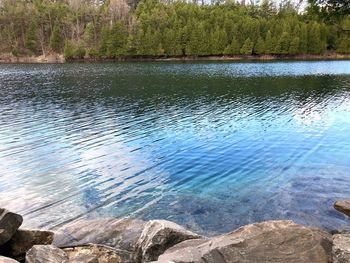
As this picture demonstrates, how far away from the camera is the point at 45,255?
37.3 ft

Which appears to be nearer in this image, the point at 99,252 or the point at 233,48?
the point at 99,252

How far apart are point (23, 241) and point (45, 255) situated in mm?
2905

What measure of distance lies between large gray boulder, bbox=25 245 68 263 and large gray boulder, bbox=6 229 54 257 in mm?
2384

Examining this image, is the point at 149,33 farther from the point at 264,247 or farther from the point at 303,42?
the point at 264,247

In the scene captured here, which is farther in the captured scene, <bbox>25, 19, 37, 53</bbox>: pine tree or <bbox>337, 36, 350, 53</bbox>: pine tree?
<bbox>25, 19, 37, 53</bbox>: pine tree

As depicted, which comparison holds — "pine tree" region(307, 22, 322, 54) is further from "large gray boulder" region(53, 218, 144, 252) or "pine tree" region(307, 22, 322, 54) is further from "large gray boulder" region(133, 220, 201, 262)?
"large gray boulder" region(133, 220, 201, 262)

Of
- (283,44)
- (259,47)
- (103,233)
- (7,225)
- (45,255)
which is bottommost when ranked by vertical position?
(103,233)

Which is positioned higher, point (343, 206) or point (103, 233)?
point (103, 233)

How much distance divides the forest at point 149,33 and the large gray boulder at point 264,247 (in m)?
150

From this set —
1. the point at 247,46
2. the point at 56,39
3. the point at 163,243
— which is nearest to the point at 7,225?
the point at 163,243

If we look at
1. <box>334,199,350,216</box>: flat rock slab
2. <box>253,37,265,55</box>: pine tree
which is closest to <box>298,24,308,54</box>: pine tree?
<box>253,37,265,55</box>: pine tree

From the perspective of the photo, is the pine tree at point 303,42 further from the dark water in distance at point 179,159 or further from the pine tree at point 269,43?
the dark water in distance at point 179,159

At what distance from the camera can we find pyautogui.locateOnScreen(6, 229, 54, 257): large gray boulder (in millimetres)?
13523

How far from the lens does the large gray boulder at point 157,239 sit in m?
12.1
